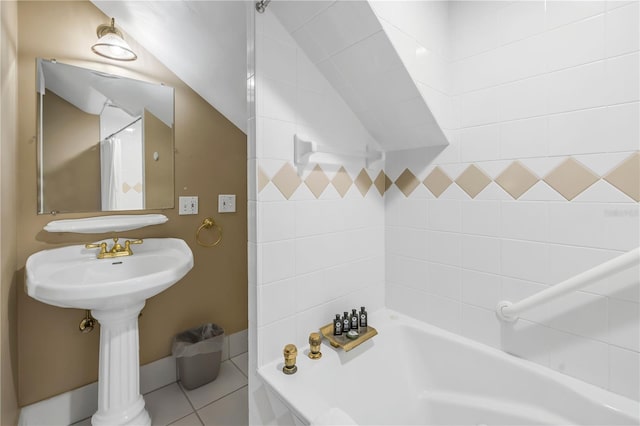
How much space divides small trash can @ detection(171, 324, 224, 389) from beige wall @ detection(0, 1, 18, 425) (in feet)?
2.33

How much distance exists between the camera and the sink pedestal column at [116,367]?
1.33 m

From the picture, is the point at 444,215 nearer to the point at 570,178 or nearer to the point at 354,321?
the point at 570,178

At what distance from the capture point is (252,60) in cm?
108

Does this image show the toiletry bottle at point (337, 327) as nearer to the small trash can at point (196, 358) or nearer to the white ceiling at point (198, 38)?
the small trash can at point (196, 358)

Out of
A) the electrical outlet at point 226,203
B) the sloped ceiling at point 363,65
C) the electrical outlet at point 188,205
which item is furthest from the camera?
the electrical outlet at point 226,203

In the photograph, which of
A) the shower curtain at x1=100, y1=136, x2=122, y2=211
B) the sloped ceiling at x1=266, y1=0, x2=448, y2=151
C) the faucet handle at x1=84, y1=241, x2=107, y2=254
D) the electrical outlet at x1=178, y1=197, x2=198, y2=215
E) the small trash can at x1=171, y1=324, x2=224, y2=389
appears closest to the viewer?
the sloped ceiling at x1=266, y1=0, x2=448, y2=151

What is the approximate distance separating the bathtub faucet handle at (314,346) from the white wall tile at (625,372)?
98 centimetres

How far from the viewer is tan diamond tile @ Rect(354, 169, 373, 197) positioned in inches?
57.0

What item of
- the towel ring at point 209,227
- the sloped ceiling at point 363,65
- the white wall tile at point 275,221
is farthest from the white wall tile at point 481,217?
the towel ring at point 209,227

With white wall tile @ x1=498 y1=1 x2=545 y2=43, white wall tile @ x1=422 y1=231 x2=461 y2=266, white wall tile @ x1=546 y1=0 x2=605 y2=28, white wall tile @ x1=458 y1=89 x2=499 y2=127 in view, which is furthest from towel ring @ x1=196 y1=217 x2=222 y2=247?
white wall tile @ x1=546 y1=0 x2=605 y2=28

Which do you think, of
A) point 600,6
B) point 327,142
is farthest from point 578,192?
point 327,142

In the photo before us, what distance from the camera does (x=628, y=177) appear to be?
898 millimetres

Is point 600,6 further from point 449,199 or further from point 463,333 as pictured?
point 463,333

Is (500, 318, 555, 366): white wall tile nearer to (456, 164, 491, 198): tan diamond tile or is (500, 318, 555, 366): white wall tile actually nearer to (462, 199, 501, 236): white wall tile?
(462, 199, 501, 236): white wall tile
